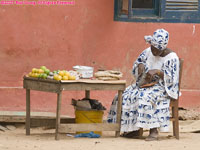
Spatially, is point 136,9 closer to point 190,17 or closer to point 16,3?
point 190,17

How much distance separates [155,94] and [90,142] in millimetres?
1079

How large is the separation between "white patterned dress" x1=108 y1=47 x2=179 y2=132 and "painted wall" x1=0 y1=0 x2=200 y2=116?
210 centimetres

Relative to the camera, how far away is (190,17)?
10.4 metres

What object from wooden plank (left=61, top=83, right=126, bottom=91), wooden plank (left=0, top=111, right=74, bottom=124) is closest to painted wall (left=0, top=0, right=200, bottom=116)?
wooden plank (left=0, top=111, right=74, bottom=124)

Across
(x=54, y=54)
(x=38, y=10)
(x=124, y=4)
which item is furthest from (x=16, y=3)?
(x=124, y=4)

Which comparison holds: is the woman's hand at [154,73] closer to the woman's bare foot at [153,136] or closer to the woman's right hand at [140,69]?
the woman's right hand at [140,69]

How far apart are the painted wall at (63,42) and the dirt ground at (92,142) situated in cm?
134

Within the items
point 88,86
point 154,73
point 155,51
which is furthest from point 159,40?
point 88,86

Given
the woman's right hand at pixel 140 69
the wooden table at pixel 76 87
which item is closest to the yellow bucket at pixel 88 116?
the wooden table at pixel 76 87

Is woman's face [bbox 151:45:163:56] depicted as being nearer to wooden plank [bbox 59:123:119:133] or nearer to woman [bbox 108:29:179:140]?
woman [bbox 108:29:179:140]

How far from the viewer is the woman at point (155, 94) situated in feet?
25.9

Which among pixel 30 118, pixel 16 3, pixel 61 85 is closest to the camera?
pixel 61 85

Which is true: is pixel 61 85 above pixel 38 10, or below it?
below

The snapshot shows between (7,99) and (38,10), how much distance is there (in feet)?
5.14
